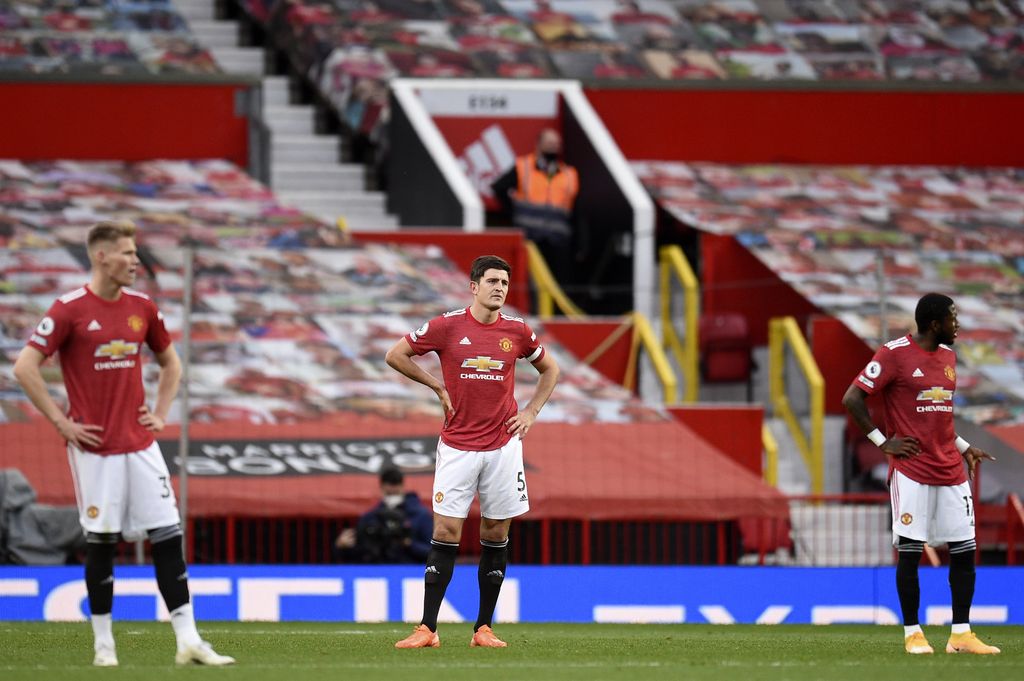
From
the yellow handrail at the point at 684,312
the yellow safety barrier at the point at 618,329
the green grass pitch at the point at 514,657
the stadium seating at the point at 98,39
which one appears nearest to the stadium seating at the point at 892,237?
the yellow handrail at the point at 684,312

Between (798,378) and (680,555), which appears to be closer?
(680,555)

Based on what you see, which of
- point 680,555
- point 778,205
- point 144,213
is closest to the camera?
point 680,555

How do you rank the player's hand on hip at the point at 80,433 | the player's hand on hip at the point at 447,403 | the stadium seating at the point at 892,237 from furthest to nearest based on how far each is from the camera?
1. the stadium seating at the point at 892,237
2. the player's hand on hip at the point at 447,403
3. the player's hand on hip at the point at 80,433

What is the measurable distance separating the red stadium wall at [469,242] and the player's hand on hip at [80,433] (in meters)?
10.9

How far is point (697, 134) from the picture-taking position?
23141 millimetres

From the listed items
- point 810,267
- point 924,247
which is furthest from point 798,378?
point 924,247

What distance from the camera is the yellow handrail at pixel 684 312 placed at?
63.6ft

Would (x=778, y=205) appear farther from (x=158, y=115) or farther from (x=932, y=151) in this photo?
(x=158, y=115)

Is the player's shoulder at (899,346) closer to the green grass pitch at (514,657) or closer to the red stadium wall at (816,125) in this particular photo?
the green grass pitch at (514,657)

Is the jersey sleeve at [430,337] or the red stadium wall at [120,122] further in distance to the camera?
the red stadium wall at [120,122]

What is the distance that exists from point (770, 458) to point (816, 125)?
6910 mm

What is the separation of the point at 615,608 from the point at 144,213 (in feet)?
26.3

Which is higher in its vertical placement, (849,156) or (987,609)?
(849,156)

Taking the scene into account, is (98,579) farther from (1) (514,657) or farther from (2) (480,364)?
(2) (480,364)
